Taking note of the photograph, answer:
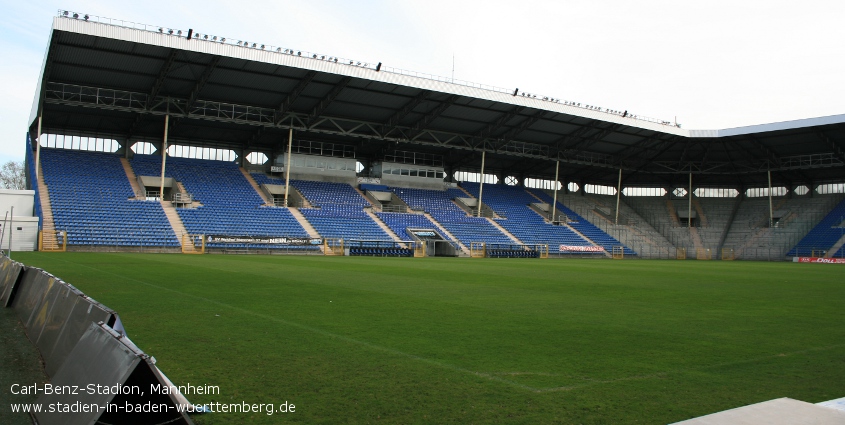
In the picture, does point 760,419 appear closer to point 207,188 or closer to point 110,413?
point 110,413

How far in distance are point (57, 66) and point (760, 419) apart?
127ft

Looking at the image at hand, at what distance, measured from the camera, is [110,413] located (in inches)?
134

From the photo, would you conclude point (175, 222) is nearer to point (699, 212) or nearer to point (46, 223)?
point (46, 223)

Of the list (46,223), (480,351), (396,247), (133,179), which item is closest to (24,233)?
(46,223)

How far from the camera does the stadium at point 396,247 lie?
502cm

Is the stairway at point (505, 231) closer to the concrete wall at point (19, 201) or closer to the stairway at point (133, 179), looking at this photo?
the stairway at point (133, 179)

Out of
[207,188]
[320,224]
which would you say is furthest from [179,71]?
[320,224]

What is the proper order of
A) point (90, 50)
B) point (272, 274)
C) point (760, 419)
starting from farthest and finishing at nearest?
point (90, 50) < point (272, 274) < point (760, 419)

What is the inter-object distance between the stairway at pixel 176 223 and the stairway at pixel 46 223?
20.0ft

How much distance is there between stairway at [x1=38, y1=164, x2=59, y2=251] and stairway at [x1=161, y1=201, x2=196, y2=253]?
6081mm

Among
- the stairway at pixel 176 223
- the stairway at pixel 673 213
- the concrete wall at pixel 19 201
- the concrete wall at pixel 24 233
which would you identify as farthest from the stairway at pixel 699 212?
the concrete wall at pixel 19 201

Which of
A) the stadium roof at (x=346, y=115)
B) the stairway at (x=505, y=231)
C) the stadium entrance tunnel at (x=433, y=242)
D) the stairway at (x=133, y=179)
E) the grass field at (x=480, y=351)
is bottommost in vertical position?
the grass field at (x=480, y=351)

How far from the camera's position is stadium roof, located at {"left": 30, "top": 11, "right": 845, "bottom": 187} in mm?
32500

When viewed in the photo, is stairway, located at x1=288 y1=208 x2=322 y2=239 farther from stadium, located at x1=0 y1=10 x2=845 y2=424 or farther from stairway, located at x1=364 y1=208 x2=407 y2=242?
stairway, located at x1=364 y1=208 x2=407 y2=242
